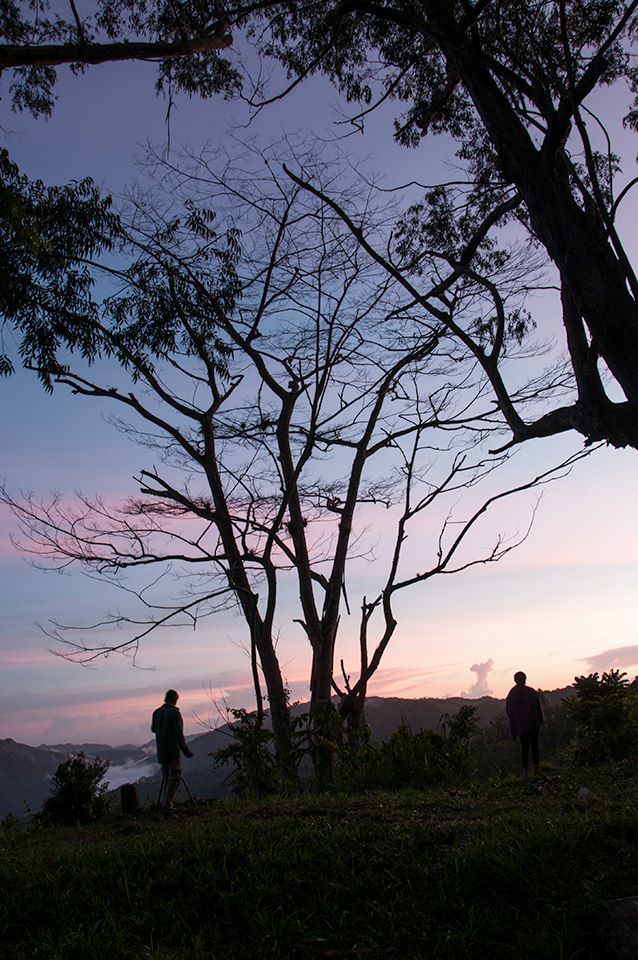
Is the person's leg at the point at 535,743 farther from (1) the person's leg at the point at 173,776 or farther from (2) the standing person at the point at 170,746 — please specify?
(1) the person's leg at the point at 173,776

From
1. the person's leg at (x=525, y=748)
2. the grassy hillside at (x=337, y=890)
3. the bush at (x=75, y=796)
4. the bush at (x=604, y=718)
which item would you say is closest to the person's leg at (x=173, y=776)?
the bush at (x=75, y=796)

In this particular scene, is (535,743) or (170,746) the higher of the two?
(170,746)

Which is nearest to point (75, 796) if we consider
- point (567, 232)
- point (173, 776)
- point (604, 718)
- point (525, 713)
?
point (173, 776)

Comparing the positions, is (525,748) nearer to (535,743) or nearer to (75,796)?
(535,743)

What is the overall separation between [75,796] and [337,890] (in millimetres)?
6566

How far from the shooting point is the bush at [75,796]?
1066cm

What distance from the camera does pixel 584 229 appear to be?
733 cm

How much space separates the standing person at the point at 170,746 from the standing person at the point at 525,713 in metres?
4.67

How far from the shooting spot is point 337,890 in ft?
17.6

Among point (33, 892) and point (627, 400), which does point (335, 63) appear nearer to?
point (627, 400)

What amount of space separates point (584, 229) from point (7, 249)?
7352 mm

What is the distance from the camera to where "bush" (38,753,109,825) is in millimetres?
10664

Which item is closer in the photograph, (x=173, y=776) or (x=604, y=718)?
(x=173, y=776)

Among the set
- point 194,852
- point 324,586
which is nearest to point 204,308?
point 324,586
